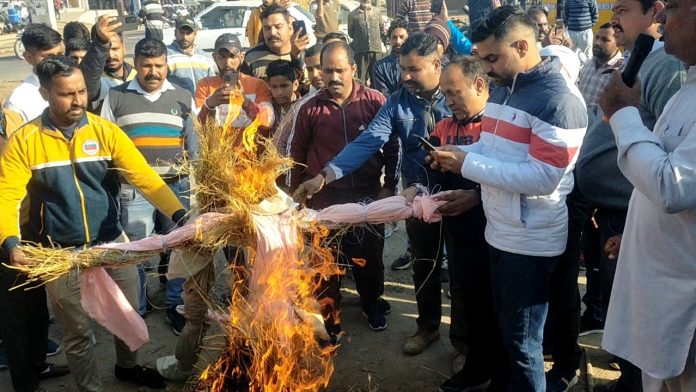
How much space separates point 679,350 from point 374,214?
1785mm

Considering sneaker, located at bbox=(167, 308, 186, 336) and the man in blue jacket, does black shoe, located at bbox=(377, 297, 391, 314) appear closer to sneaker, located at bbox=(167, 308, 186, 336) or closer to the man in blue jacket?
the man in blue jacket

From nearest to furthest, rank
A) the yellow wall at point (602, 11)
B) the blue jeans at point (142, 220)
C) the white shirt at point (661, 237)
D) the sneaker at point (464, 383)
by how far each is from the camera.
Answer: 1. the white shirt at point (661, 237)
2. the sneaker at point (464, 383)
3. the blue jeans at point (142, 220)
4. the yellow wall at point (602, 11)

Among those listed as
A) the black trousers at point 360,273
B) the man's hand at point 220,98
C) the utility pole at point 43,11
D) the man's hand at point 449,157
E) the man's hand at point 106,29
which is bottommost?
the black trousers at point 360,273

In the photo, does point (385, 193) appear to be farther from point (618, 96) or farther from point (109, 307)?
point (618, 96)

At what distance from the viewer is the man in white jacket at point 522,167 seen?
2988mm

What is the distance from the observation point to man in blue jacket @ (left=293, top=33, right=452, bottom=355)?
424 centimetres

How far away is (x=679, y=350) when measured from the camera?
2420 mm

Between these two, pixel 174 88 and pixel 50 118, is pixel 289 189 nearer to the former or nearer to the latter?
pixel 174 88

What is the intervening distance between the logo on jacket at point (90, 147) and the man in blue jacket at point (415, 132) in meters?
1.51

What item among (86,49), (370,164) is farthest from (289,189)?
(86,49)

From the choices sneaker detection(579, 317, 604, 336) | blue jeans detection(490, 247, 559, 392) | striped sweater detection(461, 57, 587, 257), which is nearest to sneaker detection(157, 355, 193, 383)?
blue jeans detection(490, 247, 559, 392)

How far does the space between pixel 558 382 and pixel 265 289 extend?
85.6 inches

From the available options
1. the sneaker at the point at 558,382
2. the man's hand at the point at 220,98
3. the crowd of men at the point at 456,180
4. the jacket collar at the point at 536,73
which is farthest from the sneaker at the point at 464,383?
the man's hand at the point at 220,98

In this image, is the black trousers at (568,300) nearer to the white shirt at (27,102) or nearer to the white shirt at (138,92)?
the white shirt at (138,92)
